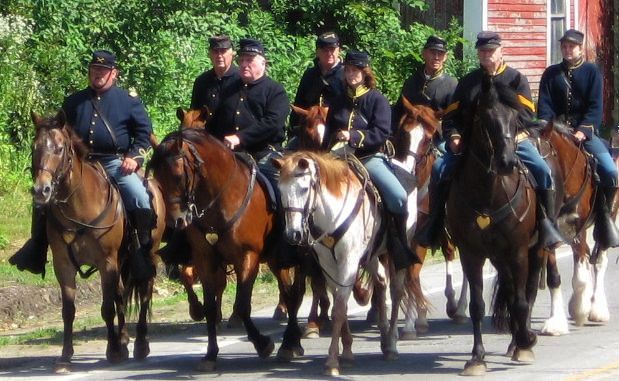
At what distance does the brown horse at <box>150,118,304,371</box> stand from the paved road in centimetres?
40

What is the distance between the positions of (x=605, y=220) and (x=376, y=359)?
132 inches

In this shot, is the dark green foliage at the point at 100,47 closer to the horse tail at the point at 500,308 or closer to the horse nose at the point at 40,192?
the horse nose at the point at 40,192

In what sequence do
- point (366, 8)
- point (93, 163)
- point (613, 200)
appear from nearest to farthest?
point (93, 163)
point (613, 200)
point (366, 8)

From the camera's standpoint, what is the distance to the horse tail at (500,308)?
1152 cm

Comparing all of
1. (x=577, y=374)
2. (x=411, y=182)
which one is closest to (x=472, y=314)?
(x=577, y=374)

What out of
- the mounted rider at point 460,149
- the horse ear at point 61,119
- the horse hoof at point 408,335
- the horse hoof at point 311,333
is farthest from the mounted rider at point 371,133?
the horse ear at point 61,119

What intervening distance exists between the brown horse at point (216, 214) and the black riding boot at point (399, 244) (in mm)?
1064

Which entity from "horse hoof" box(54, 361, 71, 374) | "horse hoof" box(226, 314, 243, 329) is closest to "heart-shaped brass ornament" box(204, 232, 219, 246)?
"horse hoof" box(54, 361, 71, 374)

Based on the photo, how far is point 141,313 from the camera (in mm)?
12289

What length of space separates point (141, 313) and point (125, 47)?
9.61 metres

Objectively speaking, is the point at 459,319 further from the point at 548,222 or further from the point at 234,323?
the point at 548,222

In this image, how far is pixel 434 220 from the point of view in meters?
11.8

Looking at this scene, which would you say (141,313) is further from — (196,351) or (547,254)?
(547,254)

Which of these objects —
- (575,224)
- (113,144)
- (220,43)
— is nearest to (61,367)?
(113,144)
